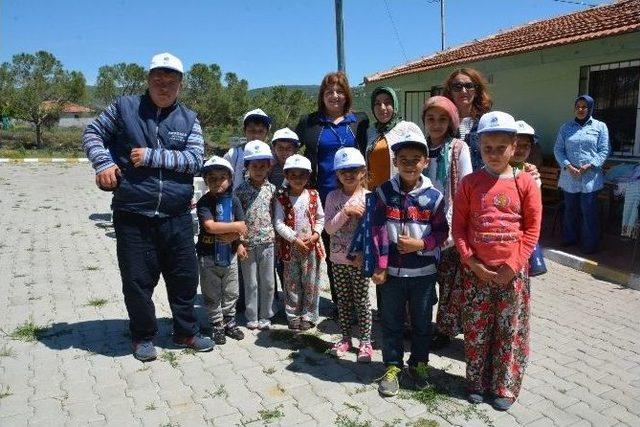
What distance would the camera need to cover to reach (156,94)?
10.8 ft

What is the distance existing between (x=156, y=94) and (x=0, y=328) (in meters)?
2.58

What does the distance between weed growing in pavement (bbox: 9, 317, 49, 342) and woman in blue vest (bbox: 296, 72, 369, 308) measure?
8.57 ft

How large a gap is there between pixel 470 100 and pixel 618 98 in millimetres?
5561

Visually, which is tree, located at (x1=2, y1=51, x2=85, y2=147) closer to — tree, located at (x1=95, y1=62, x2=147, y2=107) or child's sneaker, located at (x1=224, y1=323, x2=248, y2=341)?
tree, located at (x1=95, y1=62, x2=147, y2=107)

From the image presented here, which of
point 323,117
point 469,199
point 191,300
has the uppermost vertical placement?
point 323,117

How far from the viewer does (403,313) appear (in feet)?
10.3

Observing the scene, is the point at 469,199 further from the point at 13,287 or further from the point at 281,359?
the point at 13,287

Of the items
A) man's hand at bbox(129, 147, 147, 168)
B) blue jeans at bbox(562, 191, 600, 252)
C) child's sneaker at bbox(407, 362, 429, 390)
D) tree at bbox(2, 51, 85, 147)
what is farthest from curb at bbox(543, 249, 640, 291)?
tree at bbox(2, 51, 85, 147)

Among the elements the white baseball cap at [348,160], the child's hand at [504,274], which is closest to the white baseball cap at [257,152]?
the white baseball cap at [348,160]

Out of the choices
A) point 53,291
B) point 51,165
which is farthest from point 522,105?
point 51,165

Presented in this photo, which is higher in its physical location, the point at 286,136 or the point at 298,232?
the point at 286,136

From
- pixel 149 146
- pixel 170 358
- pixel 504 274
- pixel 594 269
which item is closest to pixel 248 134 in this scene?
pixel 149 146

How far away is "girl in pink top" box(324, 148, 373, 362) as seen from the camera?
3443mm

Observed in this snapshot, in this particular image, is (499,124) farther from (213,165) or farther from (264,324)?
(264,324)
